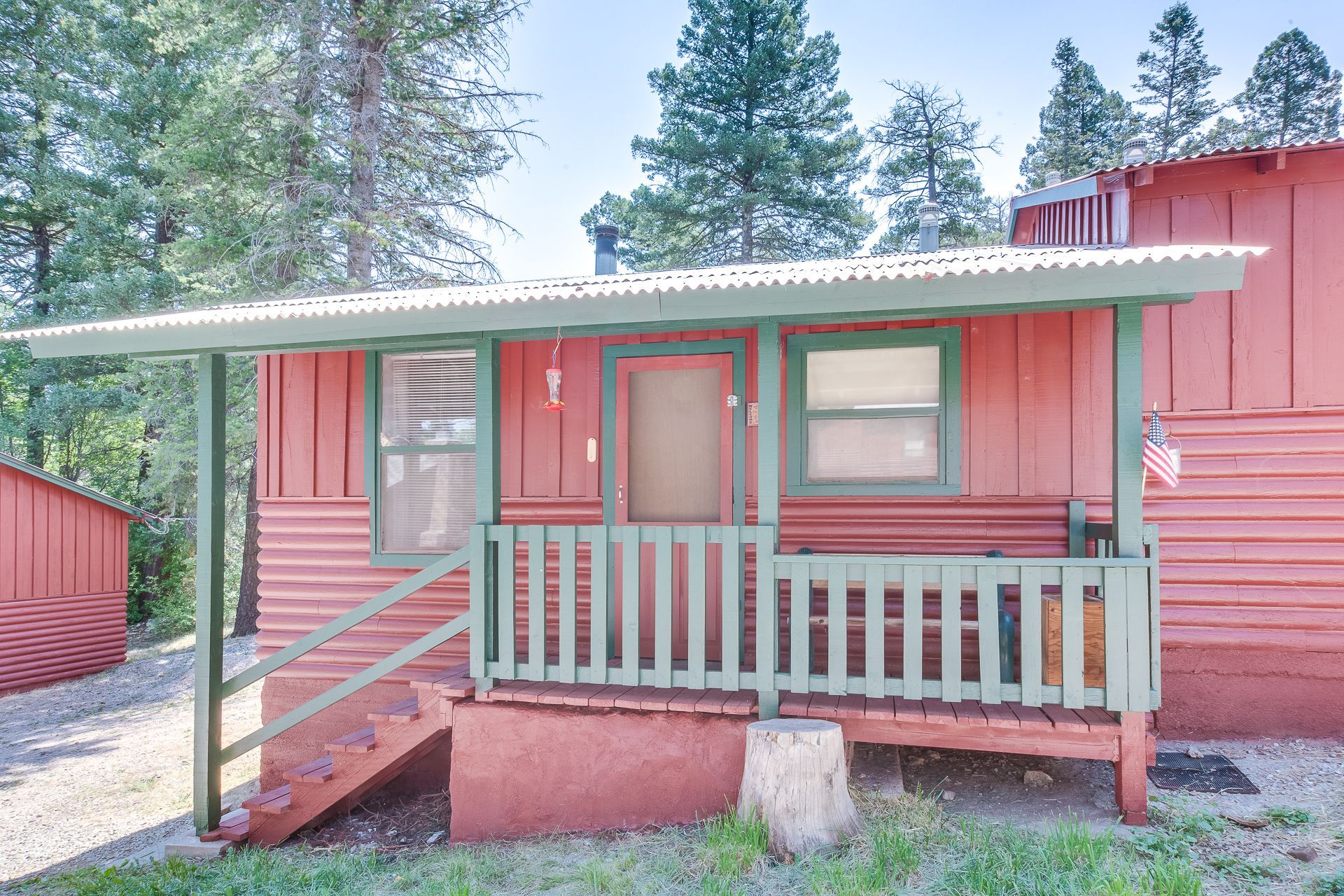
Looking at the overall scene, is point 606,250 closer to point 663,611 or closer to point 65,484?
point 663,611

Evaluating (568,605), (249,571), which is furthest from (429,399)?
(249,571)

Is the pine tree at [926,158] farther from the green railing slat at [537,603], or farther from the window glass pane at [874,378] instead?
the green railing slat at [537,603]

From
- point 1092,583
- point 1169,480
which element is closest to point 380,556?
point 1092,583

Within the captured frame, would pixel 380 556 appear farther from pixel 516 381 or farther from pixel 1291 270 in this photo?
pixel 1291 270

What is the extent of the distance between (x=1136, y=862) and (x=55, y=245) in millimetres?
22447

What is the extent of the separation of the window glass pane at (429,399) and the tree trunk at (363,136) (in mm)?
5880

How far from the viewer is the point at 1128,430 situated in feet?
13.4

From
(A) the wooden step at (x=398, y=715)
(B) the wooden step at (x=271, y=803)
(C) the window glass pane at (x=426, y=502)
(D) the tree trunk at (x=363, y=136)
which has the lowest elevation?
(B) the wooden step at (x=271, y=803)

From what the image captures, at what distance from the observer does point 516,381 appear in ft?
20.4

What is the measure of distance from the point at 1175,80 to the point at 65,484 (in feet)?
82.7

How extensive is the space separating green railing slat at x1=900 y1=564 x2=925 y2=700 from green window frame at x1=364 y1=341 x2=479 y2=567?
10.9 ft

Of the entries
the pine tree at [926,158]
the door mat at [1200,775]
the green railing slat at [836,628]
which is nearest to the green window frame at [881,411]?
the green railing slat at [836,628]

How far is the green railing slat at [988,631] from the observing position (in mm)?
4098

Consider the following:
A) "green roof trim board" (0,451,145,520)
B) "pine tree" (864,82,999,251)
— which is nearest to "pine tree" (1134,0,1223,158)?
"pine tree" (864,82,999,251)
